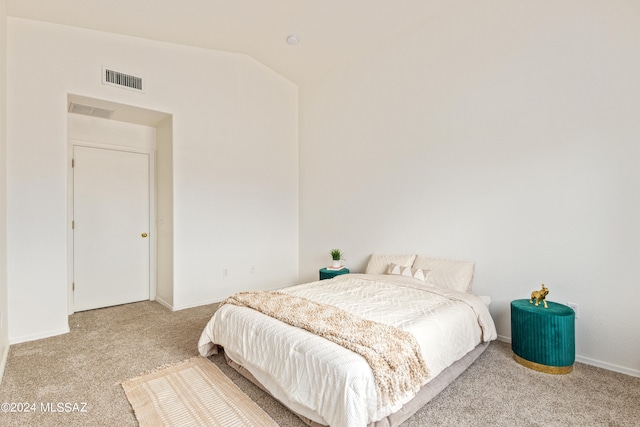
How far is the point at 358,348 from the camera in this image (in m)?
1.62

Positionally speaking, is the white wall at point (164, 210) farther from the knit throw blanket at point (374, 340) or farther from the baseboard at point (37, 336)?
the knit throw blanket at point (374, 340)

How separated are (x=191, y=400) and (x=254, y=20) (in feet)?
12.1

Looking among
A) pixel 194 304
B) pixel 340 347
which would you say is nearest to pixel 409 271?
pixel 340 347

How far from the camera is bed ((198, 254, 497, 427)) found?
4.96 ft

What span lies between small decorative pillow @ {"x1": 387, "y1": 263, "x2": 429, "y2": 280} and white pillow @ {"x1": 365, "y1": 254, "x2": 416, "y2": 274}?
136 mm

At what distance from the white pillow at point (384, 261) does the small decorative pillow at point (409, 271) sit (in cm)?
14

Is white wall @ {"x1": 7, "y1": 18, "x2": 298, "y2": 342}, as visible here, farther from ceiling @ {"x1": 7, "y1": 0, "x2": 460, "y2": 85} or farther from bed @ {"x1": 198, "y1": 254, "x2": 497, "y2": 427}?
bed @ {"x1": 198, "y1": 254, "x2": 497, "y2": 427}

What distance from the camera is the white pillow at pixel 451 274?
2889 mm

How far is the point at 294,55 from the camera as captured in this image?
4.26 meters

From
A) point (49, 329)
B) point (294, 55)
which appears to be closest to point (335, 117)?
point (294, 55)

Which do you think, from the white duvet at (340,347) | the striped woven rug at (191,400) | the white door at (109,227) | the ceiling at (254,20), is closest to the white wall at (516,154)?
the ceiling at (254,20)

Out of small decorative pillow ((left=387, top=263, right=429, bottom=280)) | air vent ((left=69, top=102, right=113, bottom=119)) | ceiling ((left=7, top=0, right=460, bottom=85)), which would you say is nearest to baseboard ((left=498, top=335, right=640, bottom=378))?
small decorative pillow ((left=387, top=263, right=429, bottom=280))

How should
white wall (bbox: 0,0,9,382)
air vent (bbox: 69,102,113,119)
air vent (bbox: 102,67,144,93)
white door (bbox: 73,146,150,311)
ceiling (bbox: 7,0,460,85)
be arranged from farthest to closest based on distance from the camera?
1. white door (bbox: 73,146,150,311)
2. air vent (bbox: 69,102,113,119)
3. air vent (bbox: 102,67,144,93)
4. ceiling (bbox: 7,0,460,85)
5. white wall (bbox: 0,0,9,382)

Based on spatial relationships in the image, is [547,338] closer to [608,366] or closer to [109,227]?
[608,366]
